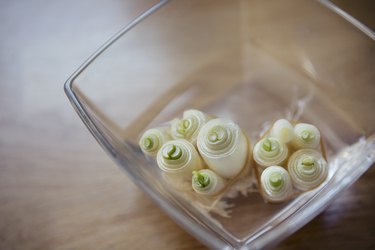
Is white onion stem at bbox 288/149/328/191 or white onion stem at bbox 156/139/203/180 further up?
white onion stem at bbox 288/149/328/191

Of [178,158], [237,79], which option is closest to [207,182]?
[178,158]

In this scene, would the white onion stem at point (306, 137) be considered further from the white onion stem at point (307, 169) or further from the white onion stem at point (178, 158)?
the white onion stem at point (178, 158)

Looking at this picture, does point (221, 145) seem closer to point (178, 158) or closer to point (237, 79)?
point (178, 158)

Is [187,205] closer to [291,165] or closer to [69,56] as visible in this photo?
[291,165]

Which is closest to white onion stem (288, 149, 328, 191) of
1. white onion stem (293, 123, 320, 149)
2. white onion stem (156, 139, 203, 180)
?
white onion stem (293, 123, 320, 149)

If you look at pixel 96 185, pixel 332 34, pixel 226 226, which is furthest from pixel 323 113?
pixel 96 185

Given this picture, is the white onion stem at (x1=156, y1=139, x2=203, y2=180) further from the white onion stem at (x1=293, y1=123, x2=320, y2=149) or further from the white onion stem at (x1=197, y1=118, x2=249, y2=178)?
the white onion stem at (x1=293, y1=123, x2=320, y2=149)

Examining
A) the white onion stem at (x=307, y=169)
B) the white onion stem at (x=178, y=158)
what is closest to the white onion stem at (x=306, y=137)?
the white onion stem at (x=307, y=169)
